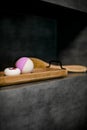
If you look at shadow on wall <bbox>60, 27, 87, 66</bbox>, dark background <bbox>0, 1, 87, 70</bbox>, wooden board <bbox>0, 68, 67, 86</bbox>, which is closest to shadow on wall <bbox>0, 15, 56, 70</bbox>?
dark background <bbox>0, 1, 87, 70</bbox>

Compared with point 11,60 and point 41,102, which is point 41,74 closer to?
point 41,102

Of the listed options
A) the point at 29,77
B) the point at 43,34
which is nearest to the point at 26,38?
the point at 43,34

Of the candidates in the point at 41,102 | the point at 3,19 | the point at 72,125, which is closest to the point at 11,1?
the point at 3,19

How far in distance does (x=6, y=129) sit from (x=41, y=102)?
27 cm

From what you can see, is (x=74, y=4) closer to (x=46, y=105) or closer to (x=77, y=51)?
(x=77, y=51)

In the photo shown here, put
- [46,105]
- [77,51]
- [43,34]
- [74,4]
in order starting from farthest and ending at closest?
[77,51], [43,34], [74,4], [46,105]

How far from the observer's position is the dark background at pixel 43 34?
1.58m

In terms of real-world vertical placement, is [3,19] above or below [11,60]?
above

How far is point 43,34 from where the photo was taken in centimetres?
190

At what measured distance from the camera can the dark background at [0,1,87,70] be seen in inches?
62.4

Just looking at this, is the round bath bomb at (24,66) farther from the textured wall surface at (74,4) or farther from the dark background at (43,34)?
the textured wall surface at (74,4)

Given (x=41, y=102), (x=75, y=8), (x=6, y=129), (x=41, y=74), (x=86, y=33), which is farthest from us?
(x=86, y=33)

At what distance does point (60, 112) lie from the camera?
1.32 meters

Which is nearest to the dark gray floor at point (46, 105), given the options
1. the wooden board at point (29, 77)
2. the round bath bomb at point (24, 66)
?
the wooden board at point (29, 77)
